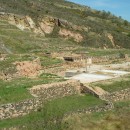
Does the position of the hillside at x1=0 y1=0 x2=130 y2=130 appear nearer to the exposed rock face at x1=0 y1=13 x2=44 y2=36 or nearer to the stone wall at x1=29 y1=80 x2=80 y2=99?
the stone wall at x1=29 y1=80 x2=80 y2=99

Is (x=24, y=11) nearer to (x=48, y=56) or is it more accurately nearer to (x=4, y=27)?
(x=4, y=27)

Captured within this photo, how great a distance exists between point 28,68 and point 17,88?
22.7 feet

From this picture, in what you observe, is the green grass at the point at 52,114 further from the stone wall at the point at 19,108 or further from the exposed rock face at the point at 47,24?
the exposed rock face at the point at 47,24

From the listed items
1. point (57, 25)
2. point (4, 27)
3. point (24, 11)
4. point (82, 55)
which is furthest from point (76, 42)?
point (82, 55)

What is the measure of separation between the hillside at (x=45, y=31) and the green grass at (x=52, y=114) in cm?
1763

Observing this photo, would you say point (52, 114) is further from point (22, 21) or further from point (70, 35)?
point (70, 35)

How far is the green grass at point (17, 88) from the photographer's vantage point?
25219 mm

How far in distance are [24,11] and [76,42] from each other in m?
9.34

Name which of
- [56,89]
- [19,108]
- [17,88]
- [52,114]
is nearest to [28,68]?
[56,89]

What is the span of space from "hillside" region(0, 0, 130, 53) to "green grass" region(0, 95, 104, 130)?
17625mm

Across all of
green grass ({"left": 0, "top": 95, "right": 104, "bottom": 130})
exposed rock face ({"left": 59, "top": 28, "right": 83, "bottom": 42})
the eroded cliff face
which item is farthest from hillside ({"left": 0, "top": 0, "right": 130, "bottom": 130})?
exposed rock face ({"left": 59, "top": 28, "right": 83, "bottom": 42})

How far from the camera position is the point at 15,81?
2952 cm

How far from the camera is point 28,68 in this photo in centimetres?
3359

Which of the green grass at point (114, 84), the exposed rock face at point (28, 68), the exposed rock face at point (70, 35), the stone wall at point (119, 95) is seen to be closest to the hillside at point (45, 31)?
the exposed rock face at point (70, 35)
